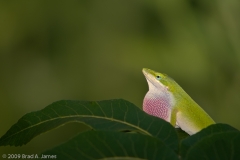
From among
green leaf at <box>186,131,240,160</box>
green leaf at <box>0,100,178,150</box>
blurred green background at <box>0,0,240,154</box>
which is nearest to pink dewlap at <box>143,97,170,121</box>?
green leaf at <box>0,100,178,150</box>

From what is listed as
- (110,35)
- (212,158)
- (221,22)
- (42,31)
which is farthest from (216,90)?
(212,158)

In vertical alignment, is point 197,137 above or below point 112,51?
above

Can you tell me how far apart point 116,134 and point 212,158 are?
0.11 metres

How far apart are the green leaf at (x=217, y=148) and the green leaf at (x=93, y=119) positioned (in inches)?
3.0

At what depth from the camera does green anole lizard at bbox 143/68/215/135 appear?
827 mm

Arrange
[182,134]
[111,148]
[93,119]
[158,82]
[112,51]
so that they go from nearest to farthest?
1. [111,148]
2. [93,119]
3. [182,134]
4. [158,82]
5. [112,51]

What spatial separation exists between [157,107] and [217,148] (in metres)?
0.40

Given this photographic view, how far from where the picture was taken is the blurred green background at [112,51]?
268 cm

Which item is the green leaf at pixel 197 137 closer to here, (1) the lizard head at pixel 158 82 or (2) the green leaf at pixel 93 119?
(2) the green leaf at pixel 93 119

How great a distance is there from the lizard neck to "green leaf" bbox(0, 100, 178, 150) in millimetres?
202

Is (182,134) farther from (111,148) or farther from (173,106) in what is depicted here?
(111,148)

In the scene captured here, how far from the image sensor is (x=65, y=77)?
2807 millimetres

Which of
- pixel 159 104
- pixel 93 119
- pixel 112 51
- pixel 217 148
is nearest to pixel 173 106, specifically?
pixel 159 104

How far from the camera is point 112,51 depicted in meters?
2.88
